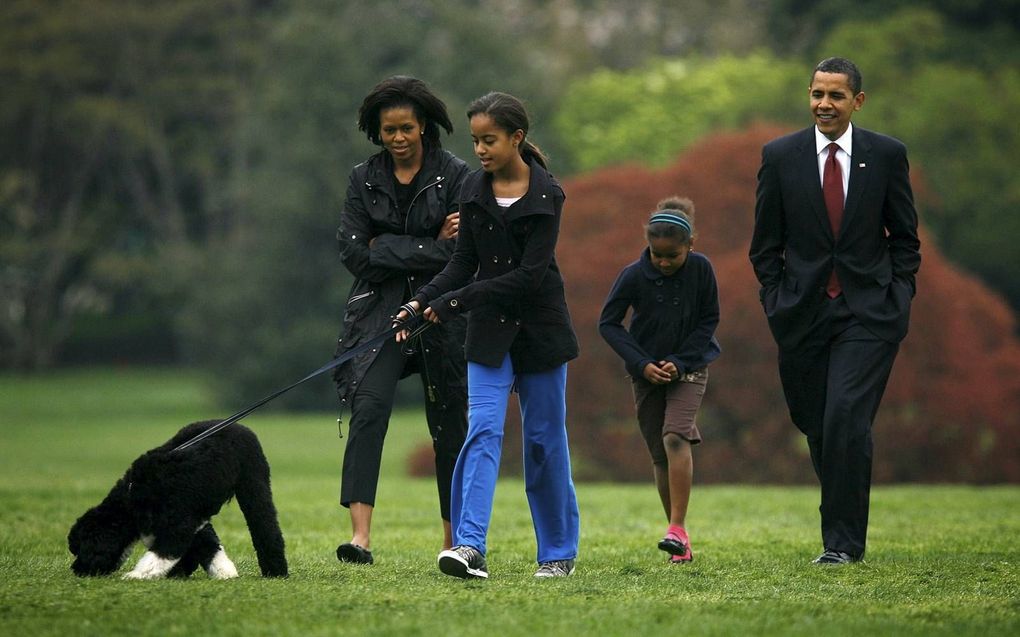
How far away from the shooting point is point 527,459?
7.48 m

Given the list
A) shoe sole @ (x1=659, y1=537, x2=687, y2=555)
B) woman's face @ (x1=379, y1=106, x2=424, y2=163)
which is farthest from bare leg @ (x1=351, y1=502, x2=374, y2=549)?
woman's face @ (x1=379, y1=106, x2=424, y2=163)

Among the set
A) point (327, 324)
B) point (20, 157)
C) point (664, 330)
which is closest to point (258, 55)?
point (20, 157)

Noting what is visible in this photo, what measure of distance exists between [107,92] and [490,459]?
49109mm

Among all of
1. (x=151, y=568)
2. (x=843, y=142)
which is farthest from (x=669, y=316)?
(x=151, y=568)

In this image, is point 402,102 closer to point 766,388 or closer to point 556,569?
point 556,569

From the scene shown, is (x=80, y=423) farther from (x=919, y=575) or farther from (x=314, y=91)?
(x=919, y=575)

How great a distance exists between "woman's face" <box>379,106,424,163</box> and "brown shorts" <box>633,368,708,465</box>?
1773 mm

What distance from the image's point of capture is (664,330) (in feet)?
27.5

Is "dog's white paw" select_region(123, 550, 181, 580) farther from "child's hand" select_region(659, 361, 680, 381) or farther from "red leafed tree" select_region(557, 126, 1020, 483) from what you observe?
"red leafed tree" select_region(557, 126, 1020, 483)

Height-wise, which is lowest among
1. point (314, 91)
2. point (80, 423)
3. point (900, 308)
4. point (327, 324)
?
point (80, 423)

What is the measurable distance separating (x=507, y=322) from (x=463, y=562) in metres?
1.11

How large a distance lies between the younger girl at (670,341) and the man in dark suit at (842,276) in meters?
0.54

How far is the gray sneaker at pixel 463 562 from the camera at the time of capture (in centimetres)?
691

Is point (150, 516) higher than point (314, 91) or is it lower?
lower
